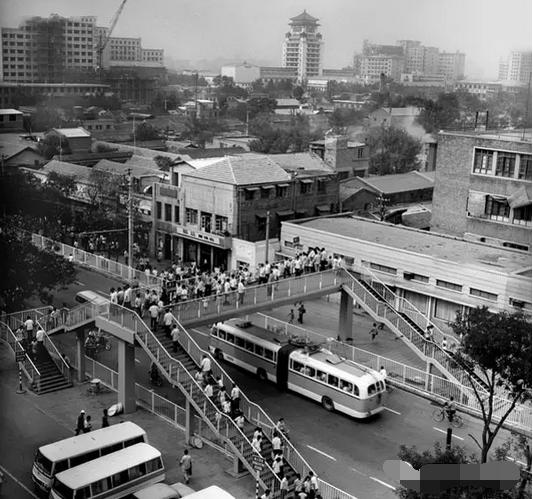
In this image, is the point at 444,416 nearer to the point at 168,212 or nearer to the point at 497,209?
the point at 497,209

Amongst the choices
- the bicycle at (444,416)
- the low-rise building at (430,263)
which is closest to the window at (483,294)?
the low-rise building at (430,263)

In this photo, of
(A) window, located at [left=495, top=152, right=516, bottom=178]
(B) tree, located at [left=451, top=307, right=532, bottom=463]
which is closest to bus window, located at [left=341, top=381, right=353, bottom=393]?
(B) tree, located at [left=451, top=307, right=532, bottom=463]

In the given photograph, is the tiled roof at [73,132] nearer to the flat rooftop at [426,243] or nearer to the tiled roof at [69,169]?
the tiled roof at [69,169]

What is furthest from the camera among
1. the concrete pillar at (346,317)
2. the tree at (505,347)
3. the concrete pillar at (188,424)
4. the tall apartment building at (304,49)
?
the tall apartment building at (304,49)

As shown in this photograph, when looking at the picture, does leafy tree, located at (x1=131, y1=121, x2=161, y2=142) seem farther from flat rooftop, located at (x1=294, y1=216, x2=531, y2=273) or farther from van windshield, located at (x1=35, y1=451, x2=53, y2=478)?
van windshield, located at (x1=35, y1=451, x2=53, y2=478)

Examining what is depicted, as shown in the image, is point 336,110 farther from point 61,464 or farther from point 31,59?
point 61,464

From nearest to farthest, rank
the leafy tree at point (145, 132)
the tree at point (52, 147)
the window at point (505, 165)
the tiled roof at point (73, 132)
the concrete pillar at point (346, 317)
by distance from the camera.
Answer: the concrete pillar at point (346, 317), the window at point (505, 165), the tree at point (52, 147), the tiled roof at point (73, 132), the leafy tree at point (145, 132)

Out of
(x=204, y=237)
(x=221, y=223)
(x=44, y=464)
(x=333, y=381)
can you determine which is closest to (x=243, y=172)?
(x=221, y=223)

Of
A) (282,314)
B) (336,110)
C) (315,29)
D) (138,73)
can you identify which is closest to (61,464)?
(282,314)
